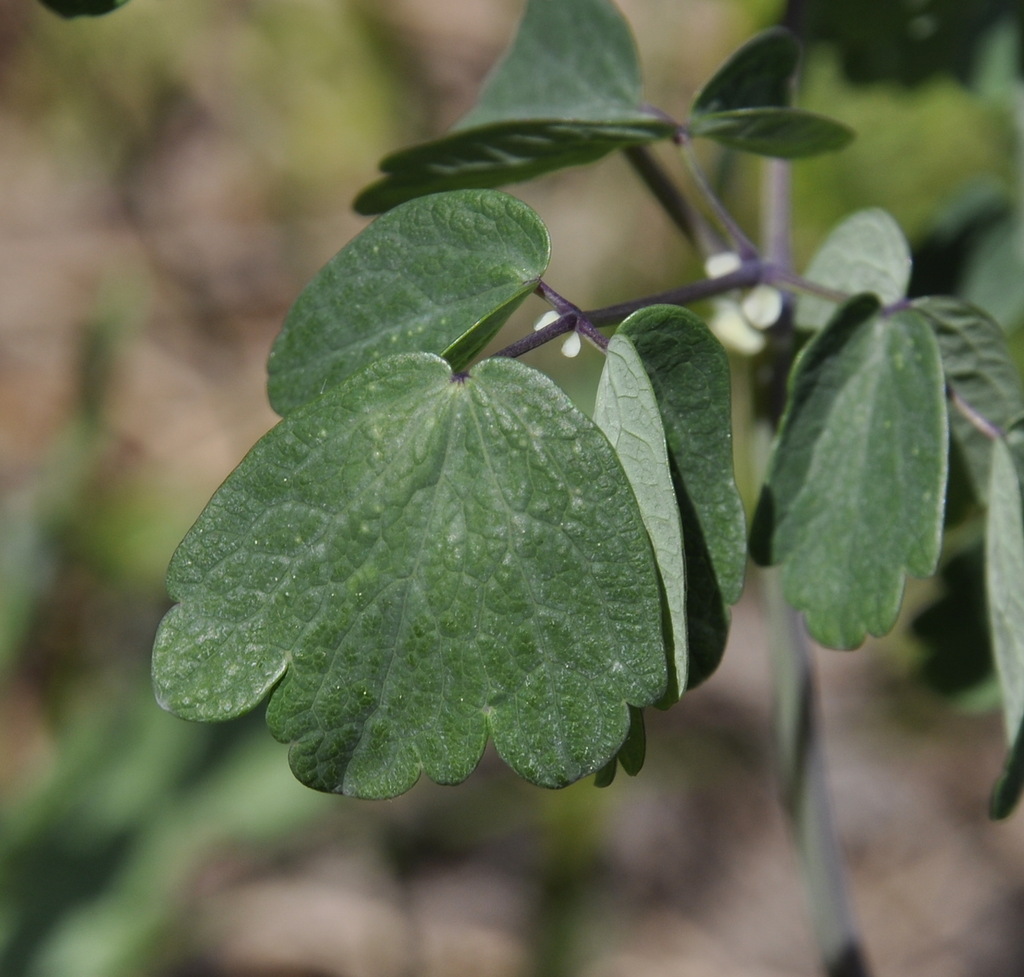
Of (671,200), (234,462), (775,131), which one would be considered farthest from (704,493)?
(234,462)

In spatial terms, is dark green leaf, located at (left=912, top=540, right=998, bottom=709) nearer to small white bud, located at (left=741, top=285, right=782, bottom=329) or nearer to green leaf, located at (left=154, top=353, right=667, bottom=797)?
small white bud, located at (left=741, top=285, right=782, bottom=329)

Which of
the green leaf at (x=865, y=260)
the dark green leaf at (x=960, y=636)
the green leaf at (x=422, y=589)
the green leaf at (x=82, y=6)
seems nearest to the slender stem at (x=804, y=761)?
the green leaf at (x=865, y=260)

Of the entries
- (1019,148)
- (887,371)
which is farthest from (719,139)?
(1019,148)

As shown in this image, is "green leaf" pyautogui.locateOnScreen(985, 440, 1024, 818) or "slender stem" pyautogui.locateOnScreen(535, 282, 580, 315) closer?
"slender stem" pyautogui.locateOnScreen(535, 282, 580, 315)

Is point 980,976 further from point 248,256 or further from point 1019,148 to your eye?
point 248,256

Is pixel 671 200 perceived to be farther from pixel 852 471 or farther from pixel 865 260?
pixel 852 471

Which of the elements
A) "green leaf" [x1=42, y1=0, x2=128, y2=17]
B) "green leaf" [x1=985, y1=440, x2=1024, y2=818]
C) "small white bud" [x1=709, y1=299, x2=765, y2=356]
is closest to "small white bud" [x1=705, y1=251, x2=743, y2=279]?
"small white bud" [x1=709, y1=299, x2=765, y2=356]
